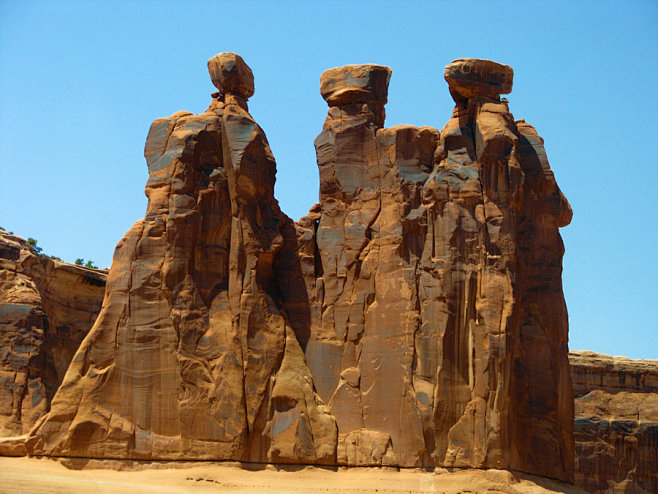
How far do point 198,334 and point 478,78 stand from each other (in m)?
11.8

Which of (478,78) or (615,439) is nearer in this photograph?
(478,78)

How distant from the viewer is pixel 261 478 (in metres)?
35.2

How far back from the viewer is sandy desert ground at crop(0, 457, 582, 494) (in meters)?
34.1

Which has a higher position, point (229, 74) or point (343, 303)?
point (229, 74)

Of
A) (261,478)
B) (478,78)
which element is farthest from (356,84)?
(261,478)

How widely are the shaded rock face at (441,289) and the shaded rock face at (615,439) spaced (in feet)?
46.6

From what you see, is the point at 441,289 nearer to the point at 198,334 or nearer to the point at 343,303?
the point at 343,303

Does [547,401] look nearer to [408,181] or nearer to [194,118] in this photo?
[408,181]

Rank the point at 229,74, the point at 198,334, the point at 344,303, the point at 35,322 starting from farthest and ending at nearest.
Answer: the point at 35,322 < the point at 229,74 < the point at 344,303 < the point at 198,334

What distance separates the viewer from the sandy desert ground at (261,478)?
34062 mm

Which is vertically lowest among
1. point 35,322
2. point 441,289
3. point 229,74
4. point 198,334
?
point 198,334

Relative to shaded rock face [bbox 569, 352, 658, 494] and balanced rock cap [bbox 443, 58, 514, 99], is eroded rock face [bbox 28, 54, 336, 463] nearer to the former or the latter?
balanced rock cap [bbox 443, 58, 514, 99]

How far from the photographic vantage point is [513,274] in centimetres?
3684

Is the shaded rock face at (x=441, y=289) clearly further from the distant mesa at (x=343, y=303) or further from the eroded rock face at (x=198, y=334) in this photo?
the eroded rock face at (x=198, y=334)
